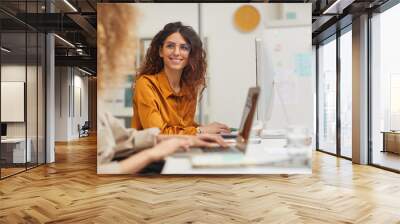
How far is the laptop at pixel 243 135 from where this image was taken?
4.84 metres

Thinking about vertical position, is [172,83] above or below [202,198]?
above

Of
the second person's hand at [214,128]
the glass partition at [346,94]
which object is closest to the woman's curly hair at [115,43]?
the second person's hand at [214,128]

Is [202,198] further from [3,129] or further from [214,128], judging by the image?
[3,129]

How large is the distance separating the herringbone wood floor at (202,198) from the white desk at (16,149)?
0.37m

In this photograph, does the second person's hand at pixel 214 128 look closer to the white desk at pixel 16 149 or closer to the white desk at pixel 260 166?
the white desk at pixel 260 166

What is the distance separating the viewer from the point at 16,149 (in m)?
6.86

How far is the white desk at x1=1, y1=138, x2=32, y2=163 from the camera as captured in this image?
6468 mm

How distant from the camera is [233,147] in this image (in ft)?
15.8

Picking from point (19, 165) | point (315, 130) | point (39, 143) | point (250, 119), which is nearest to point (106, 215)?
point (250, 119)

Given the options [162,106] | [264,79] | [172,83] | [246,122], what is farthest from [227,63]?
[162,106]

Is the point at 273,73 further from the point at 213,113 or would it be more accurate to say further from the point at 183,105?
the point at 183,105

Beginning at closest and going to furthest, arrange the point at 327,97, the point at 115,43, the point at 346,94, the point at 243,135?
the point at 243,135
the point at 115,43
the point at 346,94
the point at 327,97

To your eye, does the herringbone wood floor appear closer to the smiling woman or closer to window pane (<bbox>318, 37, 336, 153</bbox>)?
the smiling woman

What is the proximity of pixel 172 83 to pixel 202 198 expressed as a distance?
149cm
